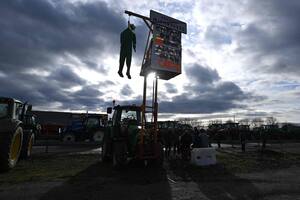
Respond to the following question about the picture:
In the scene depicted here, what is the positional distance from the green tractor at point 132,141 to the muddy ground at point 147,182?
487 millimetres

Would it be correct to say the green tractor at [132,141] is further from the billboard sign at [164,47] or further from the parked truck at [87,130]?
the parked truck at [87,130]

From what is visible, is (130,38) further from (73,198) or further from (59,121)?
(59,121)

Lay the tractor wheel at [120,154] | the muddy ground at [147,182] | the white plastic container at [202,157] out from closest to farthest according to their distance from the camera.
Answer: the muddy ground at [147,182], the tractor wheel at [120,154], the white plastic container at [202,157]

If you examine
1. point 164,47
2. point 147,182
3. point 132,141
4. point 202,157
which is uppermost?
point 164,47

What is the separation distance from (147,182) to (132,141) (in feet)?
8.98

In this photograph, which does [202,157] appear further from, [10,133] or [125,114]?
[10,133]

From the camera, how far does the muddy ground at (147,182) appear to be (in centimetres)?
757

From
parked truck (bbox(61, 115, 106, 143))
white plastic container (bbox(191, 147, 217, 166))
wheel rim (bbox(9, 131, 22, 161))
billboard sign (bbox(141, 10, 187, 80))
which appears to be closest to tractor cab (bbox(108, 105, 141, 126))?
billboard sign (bbox(141, 10, 187, 80))

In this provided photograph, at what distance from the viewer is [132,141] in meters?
11.6

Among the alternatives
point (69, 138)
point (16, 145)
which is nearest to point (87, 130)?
point (69, 138)

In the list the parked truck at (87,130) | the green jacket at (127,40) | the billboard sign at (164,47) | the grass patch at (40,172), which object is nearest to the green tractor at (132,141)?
the grass patch at (40,172)

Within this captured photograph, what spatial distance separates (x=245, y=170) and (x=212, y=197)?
5.02 metres

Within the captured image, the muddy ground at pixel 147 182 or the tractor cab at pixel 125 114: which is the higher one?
the tractor cab at pixel 125 114

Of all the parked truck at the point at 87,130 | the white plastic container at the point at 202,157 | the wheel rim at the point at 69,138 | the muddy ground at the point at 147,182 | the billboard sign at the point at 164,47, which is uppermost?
the billboard sign at the point at 164,47
